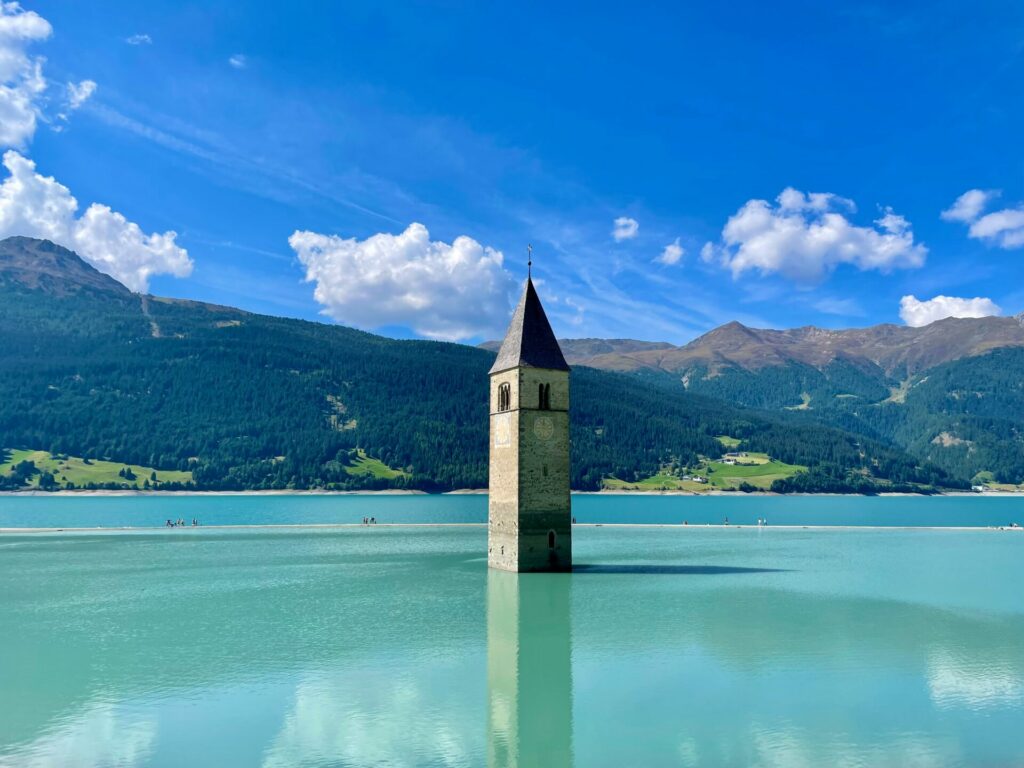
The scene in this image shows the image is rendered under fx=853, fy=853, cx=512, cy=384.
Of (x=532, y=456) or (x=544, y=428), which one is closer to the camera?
(x=532, y=456)

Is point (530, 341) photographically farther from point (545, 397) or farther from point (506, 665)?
point (506, 665)

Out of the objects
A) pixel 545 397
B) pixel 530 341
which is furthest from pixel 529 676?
pixel 530 341

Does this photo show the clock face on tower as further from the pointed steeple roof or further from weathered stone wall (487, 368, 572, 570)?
the pointed steeple roof

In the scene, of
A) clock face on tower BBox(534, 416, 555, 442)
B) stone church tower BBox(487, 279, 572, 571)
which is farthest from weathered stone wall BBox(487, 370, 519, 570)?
clock face on tower BBox(534, 416, 555, 442)

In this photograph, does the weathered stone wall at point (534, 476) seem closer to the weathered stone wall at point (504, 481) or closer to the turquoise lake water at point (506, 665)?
the weathered stone wall at point (504, 481)

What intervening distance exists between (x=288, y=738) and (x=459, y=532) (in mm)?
81144

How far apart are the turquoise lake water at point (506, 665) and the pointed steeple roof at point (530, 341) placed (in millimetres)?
14884

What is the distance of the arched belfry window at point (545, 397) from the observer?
196 ft

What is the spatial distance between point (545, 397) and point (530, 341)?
13.9 feet

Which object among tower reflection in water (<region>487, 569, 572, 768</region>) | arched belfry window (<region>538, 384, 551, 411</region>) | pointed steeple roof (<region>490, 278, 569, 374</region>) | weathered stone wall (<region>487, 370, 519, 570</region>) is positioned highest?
pointed steeple roof (<region>490, 278, 569, 374</region>)

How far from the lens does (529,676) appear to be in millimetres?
32625

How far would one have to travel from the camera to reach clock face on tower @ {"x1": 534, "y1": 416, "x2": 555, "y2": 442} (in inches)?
2327

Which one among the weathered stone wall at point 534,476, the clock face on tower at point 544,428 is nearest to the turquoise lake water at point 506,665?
the weathered stone wall at point 534,476

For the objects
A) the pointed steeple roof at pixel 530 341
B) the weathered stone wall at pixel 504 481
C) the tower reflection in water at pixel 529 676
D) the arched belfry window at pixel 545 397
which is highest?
the pointed steeple roof at pixel 530 341
